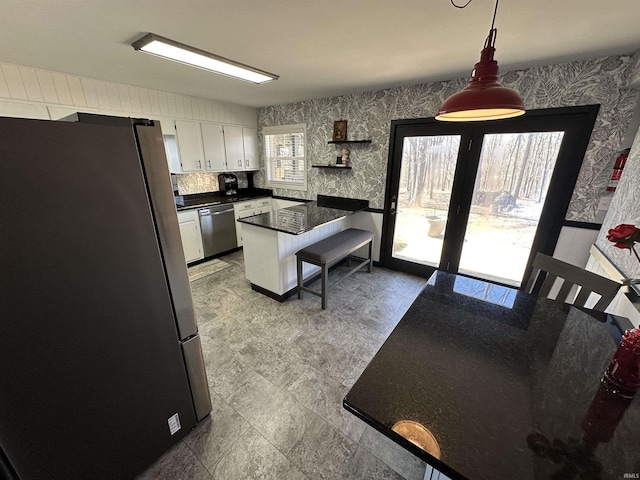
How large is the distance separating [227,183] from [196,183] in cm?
55

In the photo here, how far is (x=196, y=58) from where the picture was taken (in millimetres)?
2199

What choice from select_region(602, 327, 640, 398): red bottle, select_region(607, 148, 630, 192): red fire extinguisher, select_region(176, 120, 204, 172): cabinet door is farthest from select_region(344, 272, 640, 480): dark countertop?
select_region(176, 120, 204, 172): cabinet door

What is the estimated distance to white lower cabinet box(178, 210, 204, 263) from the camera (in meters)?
3.67

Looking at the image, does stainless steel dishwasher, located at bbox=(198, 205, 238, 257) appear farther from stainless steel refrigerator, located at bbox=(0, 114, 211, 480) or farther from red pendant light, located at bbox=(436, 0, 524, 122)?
red pendant light, located at bbox=(436, 0, 524, 122)

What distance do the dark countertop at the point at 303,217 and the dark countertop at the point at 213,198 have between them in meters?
1.29

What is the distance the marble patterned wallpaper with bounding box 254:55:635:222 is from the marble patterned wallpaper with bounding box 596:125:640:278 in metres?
0.29

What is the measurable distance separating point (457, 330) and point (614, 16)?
2157mm

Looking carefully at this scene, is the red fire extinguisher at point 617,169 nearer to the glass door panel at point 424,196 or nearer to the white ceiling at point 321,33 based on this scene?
the white ceiling at point 321,33

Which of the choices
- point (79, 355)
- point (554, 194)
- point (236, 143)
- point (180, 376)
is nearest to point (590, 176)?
point (554, 194)

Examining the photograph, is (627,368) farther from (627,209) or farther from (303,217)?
(303,217)

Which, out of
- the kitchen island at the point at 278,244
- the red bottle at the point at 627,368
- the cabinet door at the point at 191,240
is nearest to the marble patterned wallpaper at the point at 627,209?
the red bottle at the point at 627,368

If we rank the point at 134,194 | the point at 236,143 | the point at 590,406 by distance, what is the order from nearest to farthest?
the point at 590,406 → the point at 134,194 → the point at 236,143

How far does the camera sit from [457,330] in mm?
1151

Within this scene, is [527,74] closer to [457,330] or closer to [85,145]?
[457,330]
